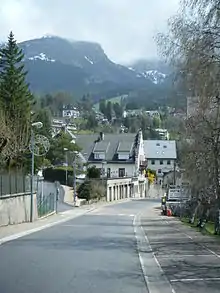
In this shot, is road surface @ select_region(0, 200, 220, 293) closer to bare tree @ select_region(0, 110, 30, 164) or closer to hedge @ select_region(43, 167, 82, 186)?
bare tree @ select_region(0, 110, 30, 164)

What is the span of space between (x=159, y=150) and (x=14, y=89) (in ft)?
326

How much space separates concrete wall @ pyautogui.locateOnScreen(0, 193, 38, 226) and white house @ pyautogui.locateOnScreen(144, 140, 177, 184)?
379 feet

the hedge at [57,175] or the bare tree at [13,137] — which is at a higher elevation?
the bare tree at [13,137]

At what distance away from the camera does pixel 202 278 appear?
15.5m

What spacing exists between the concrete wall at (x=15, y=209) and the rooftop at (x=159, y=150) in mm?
115713

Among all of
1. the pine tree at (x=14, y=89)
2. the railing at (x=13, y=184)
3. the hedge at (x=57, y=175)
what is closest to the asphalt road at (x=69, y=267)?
the railing at (x=13, y=184)

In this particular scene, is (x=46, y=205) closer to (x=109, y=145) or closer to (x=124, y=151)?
(x=124, y=151)

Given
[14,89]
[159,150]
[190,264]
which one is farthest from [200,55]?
[159,150]

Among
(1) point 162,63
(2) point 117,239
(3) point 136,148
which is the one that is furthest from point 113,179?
(1) point 162,63

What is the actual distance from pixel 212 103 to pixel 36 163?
53187 mm

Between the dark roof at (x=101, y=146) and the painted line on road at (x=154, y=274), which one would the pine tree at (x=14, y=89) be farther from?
the dark roof at (x=101, y=146)

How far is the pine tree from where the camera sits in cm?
6150

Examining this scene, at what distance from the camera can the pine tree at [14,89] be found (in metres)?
61.5

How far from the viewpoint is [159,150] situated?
543ft
